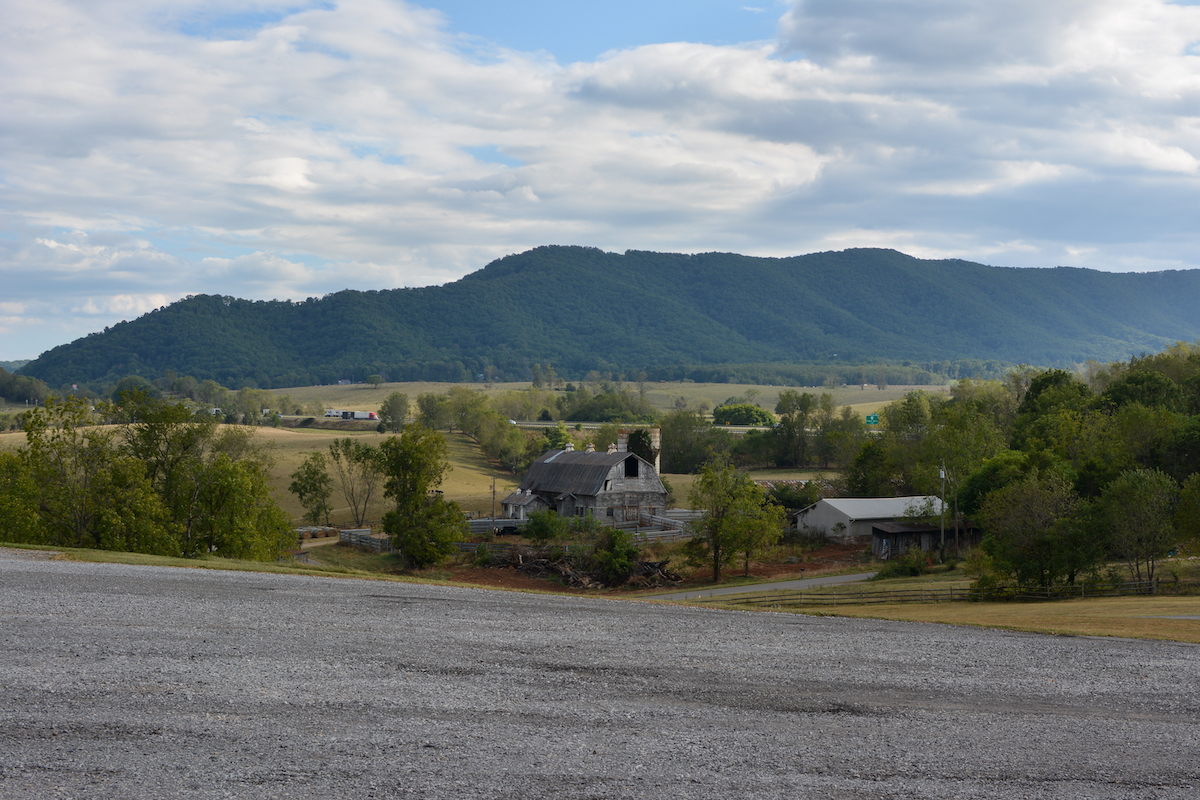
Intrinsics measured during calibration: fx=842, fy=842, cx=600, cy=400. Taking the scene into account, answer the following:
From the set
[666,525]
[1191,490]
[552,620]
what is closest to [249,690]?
[552,620]

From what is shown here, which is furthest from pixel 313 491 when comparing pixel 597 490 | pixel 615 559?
pixel 615 559

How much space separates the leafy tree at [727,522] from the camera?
45.3 m

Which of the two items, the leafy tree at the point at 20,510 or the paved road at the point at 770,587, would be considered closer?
the leafy tree at the point at 20,510

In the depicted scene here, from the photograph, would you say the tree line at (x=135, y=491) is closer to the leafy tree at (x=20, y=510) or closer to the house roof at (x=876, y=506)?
the leafy tree at (x=20, y=510)

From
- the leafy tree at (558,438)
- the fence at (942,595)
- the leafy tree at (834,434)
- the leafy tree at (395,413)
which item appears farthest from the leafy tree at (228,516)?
the leafy tree at (395,413)

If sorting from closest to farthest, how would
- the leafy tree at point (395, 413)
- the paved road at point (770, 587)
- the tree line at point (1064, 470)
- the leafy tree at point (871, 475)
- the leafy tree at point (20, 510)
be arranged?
1. the leafy tree at point (20, 510)
2. the tree line at point (1064, 470)
3. the paved road at point (770, 587)
4. the leafy tree at point (871, 475)
5. the leafy tree at point (395, 413)

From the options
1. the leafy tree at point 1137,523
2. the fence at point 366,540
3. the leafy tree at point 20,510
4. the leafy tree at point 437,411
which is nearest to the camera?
the leafy tree at point 20,510

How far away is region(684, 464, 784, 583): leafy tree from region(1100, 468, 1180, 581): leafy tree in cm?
1723

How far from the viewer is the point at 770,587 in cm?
3956

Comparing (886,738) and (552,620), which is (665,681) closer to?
(886,738)

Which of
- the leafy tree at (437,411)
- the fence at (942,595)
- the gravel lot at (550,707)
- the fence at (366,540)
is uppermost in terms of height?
the leafy tree at (437,411)

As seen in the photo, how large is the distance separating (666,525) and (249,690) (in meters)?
47.4

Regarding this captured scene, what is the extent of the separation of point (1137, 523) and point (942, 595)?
25.1 ft

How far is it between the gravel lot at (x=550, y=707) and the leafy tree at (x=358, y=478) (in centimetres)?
4775
